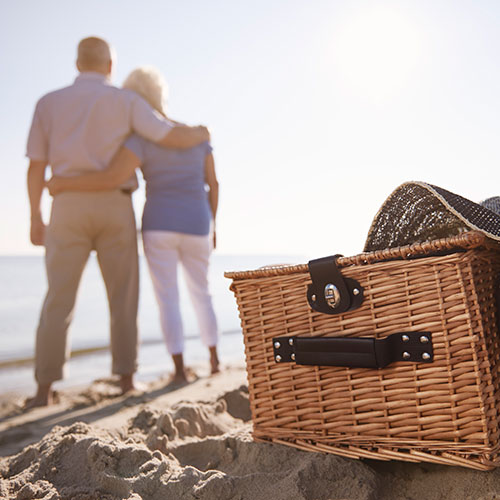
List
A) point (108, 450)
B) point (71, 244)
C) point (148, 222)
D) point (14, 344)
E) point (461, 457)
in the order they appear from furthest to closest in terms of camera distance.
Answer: point (14, 344) → point (148, 222) → point (71, 244) → point (108, 450) → point (461, 457)

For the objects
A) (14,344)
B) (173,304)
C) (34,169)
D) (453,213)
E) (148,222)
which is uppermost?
(34,169)

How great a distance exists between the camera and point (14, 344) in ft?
21.6

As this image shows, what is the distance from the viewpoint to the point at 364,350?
139 centimetres

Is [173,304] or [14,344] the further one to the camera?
[14,344]

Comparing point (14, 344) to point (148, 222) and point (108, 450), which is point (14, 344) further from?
point (108, 450)

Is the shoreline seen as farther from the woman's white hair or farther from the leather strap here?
the leather strap

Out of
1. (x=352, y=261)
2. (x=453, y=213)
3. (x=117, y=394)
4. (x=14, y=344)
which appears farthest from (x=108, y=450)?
(x=14, y=344)

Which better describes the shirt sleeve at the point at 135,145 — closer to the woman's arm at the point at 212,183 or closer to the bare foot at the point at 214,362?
the woman's arm at the point at 212,183

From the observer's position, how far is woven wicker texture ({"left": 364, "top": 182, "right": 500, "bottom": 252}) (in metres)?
1.42

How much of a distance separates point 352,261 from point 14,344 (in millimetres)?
6132

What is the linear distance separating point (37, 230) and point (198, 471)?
2.16 m

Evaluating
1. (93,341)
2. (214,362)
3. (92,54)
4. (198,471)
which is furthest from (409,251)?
(93,341)

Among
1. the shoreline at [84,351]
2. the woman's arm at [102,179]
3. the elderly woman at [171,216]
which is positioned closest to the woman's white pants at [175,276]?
the elderly woman at [171,216]

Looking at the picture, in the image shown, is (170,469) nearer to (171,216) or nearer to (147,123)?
(171,216)
